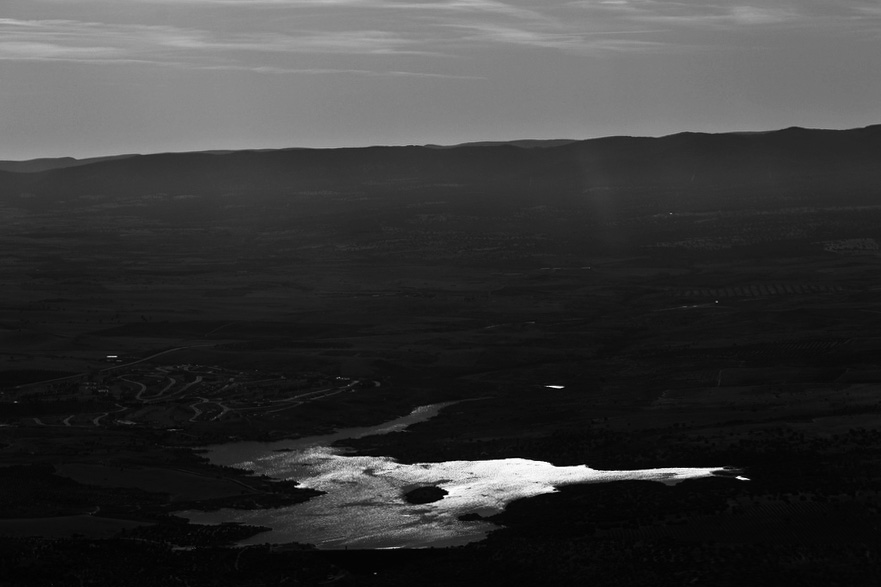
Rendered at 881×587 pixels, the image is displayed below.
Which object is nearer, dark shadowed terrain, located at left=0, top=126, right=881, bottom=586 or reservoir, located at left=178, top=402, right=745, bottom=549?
dark shadowed terrain, located at left=0, top=126, right=881, bottom=586

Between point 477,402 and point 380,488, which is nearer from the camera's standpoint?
point 380,488

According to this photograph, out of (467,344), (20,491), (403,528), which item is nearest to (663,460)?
(403,528)

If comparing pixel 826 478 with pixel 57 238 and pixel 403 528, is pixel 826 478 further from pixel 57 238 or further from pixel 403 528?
pixel 57 238

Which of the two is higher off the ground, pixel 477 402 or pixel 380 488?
pixel 380 488
